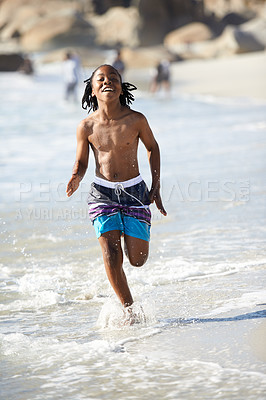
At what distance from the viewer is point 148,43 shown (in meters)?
67.2

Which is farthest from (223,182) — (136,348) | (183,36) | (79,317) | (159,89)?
(183,36)

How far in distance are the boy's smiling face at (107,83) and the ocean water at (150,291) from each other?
1375 mm

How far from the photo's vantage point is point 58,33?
66375 mm

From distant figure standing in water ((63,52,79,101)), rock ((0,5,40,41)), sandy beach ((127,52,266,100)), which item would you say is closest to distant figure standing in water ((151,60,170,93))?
sandy beach ((127,52,266,100))

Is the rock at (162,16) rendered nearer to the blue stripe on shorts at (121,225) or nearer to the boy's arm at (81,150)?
the boy's arm at (81,150)

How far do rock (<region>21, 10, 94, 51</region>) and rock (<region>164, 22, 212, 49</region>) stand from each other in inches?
358

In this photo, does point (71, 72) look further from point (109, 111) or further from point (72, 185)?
point (72, 185)

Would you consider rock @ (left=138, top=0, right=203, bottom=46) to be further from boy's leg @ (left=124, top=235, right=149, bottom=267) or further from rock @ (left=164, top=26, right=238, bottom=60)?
boy's leg @ (left=124, top=235, right=149, bottom=267)

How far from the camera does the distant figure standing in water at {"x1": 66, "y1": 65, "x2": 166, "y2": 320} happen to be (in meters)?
4.51

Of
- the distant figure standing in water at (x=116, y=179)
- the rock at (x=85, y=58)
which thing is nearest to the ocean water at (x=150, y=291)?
the distant figure standing in water at (x=116, y=179)

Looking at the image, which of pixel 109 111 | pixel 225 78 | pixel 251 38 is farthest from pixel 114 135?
pixel 251 38

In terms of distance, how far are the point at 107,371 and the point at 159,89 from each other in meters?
23.1

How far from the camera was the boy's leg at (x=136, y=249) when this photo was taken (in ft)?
14.9

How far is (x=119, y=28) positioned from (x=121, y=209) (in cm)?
6779
